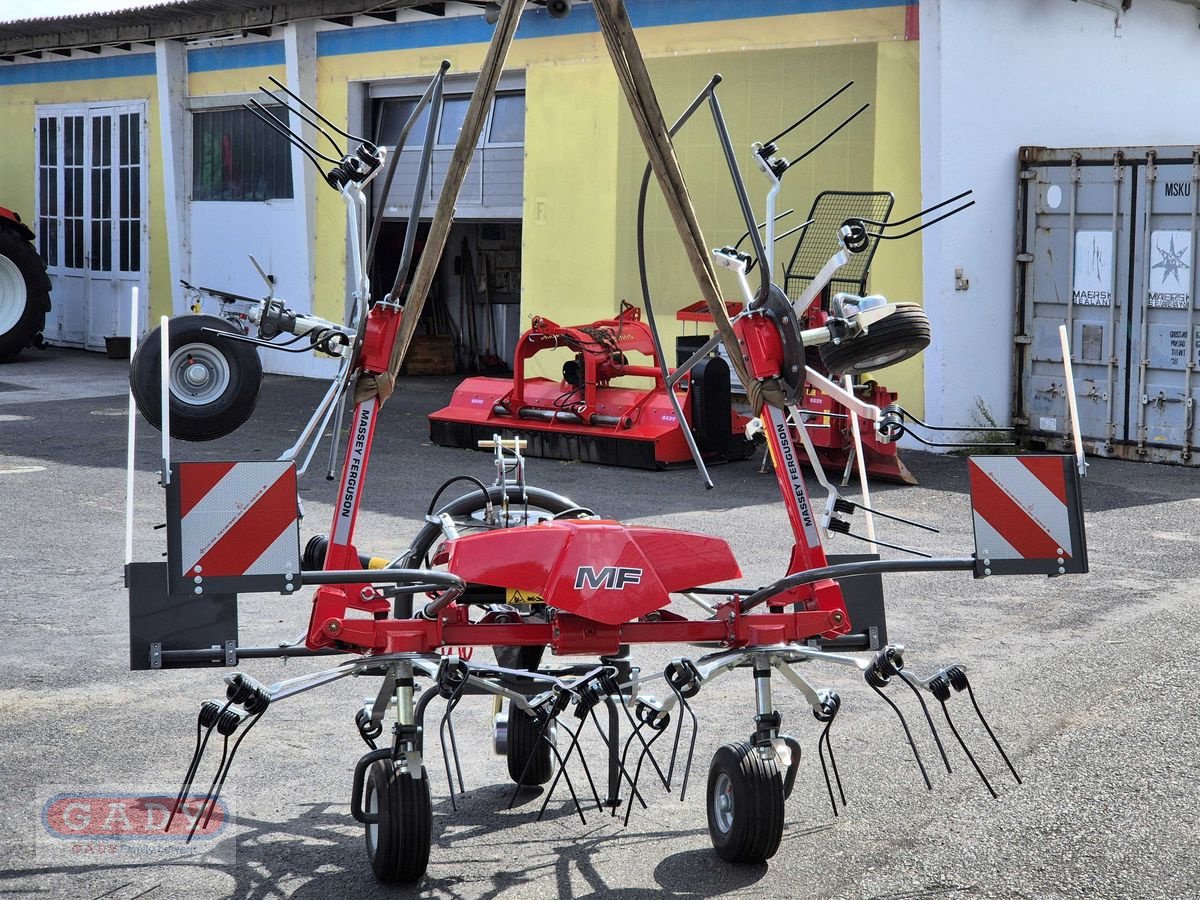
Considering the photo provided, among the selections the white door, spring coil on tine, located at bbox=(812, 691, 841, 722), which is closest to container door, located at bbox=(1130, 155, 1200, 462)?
spring coil on tine, located at bbox=(812, 691, 841, 722)

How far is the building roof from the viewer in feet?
57.4

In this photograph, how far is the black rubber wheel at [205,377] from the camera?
14.6 ft

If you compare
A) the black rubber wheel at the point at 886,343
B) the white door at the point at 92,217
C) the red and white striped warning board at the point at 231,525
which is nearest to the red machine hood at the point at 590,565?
the red and white striped warning board at the point at 231,525

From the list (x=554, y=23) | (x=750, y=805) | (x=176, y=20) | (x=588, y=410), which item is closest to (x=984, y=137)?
(x=588, y=410)

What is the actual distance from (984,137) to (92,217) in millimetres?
13871

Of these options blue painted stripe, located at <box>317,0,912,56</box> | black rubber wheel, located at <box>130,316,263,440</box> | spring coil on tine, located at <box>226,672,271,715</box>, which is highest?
blue painted stripe, located at <box>317,0,912,56</box>

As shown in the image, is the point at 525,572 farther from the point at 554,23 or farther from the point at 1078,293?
the point at 554,23

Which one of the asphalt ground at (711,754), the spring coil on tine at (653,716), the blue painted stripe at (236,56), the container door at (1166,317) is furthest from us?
the blue painted stripe at (236,56)

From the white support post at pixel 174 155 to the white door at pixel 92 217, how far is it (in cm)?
60

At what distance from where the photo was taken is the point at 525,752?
4.91m

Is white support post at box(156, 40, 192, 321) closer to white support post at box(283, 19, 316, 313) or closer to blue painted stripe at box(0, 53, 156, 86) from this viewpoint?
blue painted stripe at box(0, 53, 156, 86)

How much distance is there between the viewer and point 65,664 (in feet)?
20.4

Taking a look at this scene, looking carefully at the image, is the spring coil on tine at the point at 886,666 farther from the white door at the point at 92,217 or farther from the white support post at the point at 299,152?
the white door at the point at 92,217

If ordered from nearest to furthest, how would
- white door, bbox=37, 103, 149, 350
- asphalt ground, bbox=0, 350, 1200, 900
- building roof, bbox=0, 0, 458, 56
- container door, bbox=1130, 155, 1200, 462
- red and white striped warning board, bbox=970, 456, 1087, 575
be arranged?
red and white striped warning board, bbox=970, 456, 1087, 575, asphalt ground, bbox=0, 350, 1200, 900, container door, bbox=1130, 155, 1200, 462, building roof, bbox=0, 0, 458, 56, white door, bbox=37, 103, 149, 350
